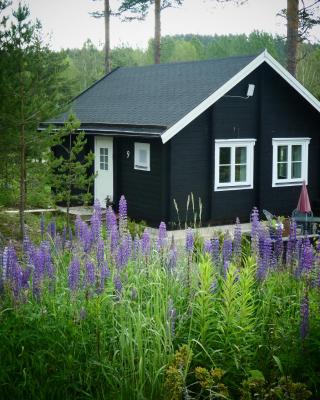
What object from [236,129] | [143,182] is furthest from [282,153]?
[143,182]

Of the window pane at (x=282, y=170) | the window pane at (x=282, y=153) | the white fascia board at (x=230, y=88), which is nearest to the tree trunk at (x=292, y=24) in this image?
the white fascia board at (x=230, y=88)

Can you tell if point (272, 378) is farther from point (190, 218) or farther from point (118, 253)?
point (190, 218)

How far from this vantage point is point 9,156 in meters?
14.2

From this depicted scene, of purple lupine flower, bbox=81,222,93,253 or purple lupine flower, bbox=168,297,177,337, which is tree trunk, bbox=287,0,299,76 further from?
purple lupine flower, bbox=168,297,177,337

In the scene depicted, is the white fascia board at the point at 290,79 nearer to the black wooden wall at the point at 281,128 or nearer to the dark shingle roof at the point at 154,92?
the black wooden wall at the point at 281,128

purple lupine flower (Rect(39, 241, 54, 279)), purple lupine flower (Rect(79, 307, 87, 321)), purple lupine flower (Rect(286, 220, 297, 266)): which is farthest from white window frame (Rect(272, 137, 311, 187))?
purple lupine flower (Rect(79, 307, 87, 321))

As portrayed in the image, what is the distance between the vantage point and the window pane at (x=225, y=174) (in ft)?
57.7

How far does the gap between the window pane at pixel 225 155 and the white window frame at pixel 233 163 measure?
9 centimetres

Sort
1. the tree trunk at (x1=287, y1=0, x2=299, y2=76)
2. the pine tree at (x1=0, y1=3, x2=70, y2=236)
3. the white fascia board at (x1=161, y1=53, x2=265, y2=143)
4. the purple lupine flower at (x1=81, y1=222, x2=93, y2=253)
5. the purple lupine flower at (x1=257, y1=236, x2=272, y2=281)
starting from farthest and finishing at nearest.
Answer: the tree trunk at (x1=287, y1=0, x2=299, y2=76)
the white fascia board at (x1=161, y1=53, x2=265, y2=143)
the pine tree at (x1=0, y1=3, x2=70, y2=236)
the purple lupine flower at (x1=81, y1=222, x2=93, y2=253)
the purple lupine flower at (x1=257, y1=236, x2=272, y2=281)

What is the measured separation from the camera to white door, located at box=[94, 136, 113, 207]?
62.1 ft

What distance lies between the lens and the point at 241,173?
59.2ft

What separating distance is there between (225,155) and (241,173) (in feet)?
2.68

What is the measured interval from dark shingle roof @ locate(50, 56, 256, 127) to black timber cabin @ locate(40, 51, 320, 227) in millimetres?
56

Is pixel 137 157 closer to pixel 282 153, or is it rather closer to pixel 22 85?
pixel 282 153
